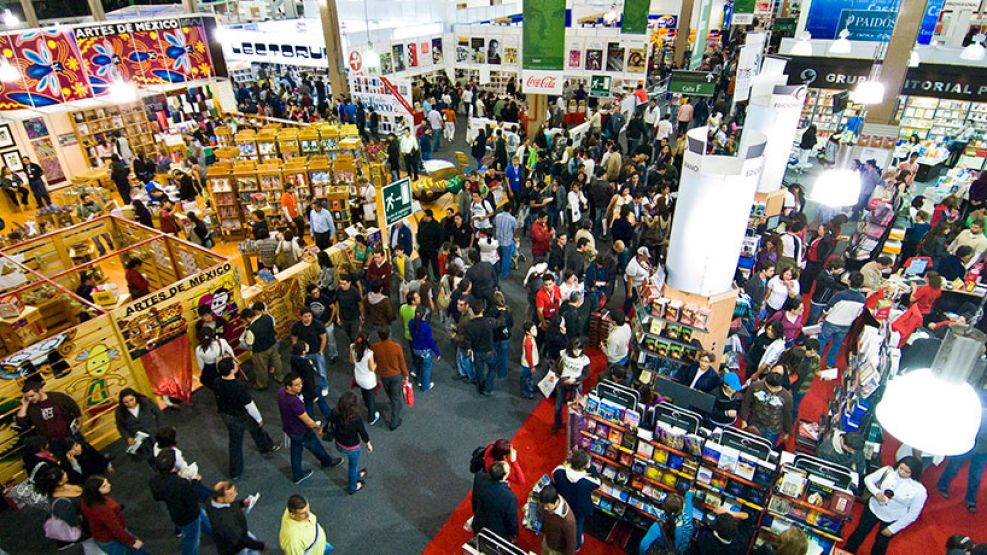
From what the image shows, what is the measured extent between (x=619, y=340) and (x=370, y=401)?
3080 millimetres

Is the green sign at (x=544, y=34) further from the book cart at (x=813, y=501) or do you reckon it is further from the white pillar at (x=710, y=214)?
the book cart at (x=813, y=501)

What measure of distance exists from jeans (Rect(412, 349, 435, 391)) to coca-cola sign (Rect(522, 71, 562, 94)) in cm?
761

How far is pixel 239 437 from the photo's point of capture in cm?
604

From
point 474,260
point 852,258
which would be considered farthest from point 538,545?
point 852,258

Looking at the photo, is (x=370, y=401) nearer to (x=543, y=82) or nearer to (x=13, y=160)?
(x=543, y=82)

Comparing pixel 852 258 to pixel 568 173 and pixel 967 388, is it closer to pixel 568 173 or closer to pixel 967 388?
pixel 568 173

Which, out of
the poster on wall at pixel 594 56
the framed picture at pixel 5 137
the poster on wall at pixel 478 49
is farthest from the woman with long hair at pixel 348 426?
the poster on wall at pixel 478 49

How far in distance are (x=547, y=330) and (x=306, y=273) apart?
3941 mm

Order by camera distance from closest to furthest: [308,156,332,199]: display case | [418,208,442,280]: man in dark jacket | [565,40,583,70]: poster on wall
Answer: [418,208,442,280]: man in dark jacket
[308,156,332,199]: display case
[565,40,583,70]: poster on wall

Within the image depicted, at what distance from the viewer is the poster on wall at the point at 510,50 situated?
19548 mm

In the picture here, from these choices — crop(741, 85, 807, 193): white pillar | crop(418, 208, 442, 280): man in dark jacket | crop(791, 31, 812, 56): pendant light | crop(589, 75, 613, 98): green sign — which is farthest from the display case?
crop(791, 31, 812, 56): pendant light

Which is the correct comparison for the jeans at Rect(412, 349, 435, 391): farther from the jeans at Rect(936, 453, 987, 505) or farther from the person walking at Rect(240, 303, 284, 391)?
the jeans at Rect(936, 453, 987, 505)

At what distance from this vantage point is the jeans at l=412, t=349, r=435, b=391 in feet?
23.5

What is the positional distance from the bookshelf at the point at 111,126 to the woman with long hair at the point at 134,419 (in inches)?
508
